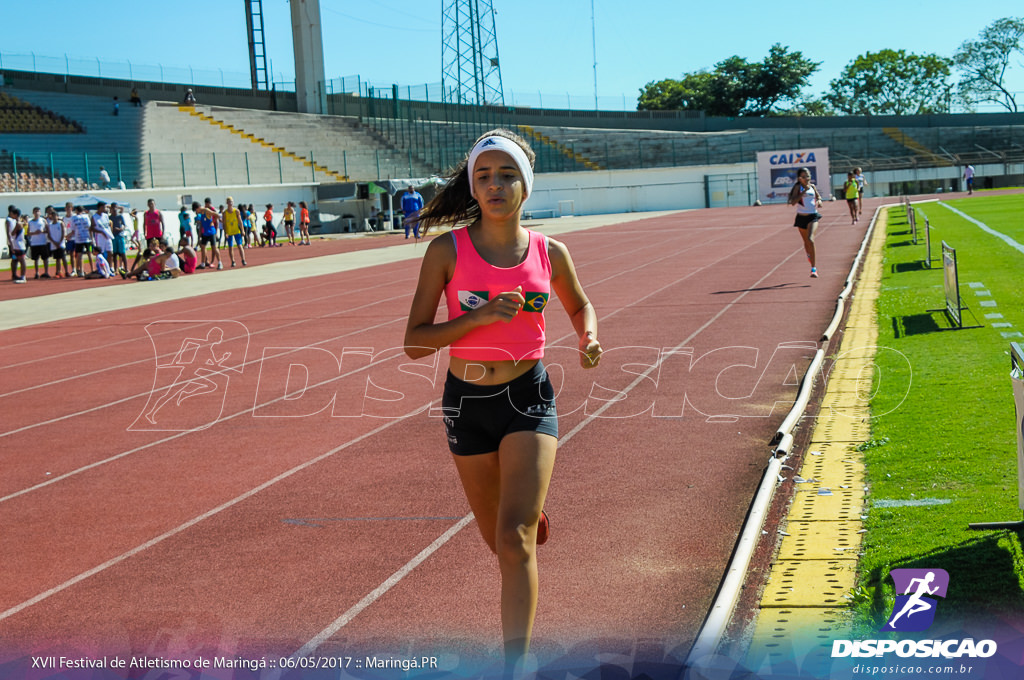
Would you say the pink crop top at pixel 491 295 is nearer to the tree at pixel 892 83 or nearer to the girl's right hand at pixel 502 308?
the girl's right hand at pixel 502 308

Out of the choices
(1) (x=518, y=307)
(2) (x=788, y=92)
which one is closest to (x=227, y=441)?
(1) (x=518, y=307)

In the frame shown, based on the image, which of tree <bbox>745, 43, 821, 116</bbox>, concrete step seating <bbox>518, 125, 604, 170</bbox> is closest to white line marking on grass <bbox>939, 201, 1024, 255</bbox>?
concrete step seating <bbox>518, 125, 604, 170</bbox>

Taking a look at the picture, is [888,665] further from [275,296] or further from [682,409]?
[275,296]

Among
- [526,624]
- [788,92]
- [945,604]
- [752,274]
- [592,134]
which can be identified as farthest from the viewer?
[788,92]

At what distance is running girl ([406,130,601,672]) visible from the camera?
12.0 ft

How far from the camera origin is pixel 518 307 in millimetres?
3580

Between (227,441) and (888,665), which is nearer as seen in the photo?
(888,665)

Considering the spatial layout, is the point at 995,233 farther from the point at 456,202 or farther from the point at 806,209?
the point at 456,202

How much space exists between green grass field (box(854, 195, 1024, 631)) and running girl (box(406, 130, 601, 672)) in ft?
4.67

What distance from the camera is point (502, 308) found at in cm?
356

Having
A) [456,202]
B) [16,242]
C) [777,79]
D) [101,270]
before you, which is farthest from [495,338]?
[777,79]

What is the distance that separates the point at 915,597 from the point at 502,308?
1918 millimetres

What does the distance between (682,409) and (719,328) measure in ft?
14.1

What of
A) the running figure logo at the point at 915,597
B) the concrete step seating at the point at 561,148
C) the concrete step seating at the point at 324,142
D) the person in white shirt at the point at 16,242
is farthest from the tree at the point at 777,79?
the running figure logo at the point at 915,597
